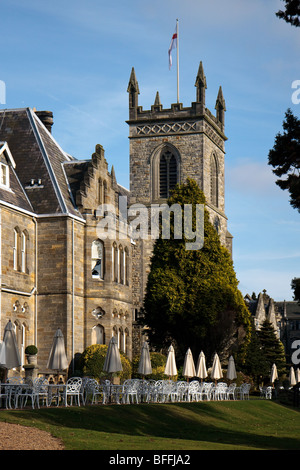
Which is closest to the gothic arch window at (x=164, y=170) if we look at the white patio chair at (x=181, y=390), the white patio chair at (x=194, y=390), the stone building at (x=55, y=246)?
the stone building at (x=55, y=246)

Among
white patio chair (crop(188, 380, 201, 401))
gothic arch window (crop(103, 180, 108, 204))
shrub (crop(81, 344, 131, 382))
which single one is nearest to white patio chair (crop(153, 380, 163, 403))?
white patio chair (crop(188, 380, 201, 401))

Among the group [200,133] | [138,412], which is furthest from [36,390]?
[200,133]

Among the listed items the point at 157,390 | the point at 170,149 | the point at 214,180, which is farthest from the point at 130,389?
the point at 214,180

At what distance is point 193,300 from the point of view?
151 ft

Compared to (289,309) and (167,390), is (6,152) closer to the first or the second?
(167,390)

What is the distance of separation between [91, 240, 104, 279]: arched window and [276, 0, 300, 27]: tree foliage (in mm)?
21685

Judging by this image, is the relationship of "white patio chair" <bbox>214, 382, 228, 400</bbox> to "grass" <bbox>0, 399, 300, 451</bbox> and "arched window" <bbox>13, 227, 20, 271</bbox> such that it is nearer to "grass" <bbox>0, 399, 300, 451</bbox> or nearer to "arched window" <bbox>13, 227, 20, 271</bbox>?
"grass" <bbox>0, 399, 300, 451</bbox>

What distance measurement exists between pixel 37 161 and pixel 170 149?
2859cm

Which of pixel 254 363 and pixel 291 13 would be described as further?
pixel 254 363

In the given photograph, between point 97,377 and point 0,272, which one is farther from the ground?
point 0,272

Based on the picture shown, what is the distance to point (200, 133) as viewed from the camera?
68.2 meters

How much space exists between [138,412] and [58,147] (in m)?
20.5

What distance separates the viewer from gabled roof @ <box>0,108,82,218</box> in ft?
132
